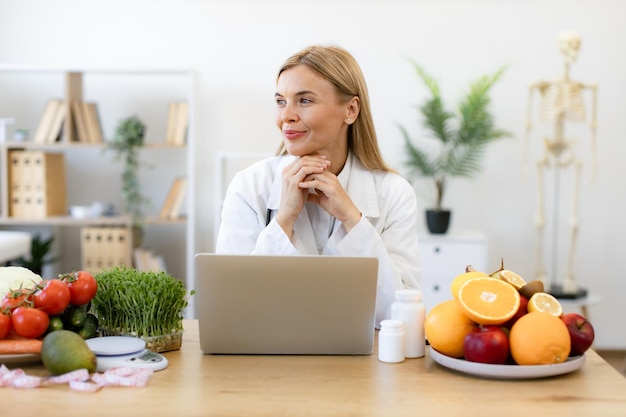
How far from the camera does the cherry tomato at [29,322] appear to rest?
5.23 feet

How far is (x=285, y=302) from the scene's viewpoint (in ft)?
5.51

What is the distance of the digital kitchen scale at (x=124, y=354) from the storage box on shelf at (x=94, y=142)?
3232mm

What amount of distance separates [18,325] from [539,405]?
1016 millimetres

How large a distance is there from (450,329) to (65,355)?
762 mm

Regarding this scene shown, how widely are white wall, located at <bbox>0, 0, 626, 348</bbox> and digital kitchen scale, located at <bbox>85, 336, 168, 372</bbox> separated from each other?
11.8ft

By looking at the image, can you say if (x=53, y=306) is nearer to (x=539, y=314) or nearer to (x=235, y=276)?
(x=235, y=276)

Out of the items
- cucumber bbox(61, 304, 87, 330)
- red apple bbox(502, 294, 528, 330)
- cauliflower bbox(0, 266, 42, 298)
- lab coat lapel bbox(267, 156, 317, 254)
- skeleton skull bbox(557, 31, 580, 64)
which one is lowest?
cucumber bbox(61, 304, 87, 330)

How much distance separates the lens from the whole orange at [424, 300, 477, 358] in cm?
162

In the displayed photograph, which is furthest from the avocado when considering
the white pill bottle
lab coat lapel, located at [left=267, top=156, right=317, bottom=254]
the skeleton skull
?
the skeleton skull

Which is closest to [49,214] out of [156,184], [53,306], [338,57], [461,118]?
[156,184]

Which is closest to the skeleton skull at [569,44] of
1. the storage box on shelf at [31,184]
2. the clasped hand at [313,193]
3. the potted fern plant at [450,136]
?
the potted fern plant at [450,136]

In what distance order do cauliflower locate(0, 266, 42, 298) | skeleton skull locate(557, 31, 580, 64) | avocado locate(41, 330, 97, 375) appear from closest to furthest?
avocado locate(41, 330, 97, 375)
cauliflower locate(0, 266, 42, 298)
skeleton skull locate(557, 31, 580, 64)

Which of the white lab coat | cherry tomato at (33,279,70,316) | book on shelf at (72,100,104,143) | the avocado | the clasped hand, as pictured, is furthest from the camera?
book on shelf at (72,100,104,143)

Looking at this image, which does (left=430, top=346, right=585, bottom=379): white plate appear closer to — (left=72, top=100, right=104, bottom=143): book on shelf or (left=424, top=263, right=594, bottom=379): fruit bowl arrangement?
(left=424, top=263, right=594, bottom=379): fruit bowl arrangement
